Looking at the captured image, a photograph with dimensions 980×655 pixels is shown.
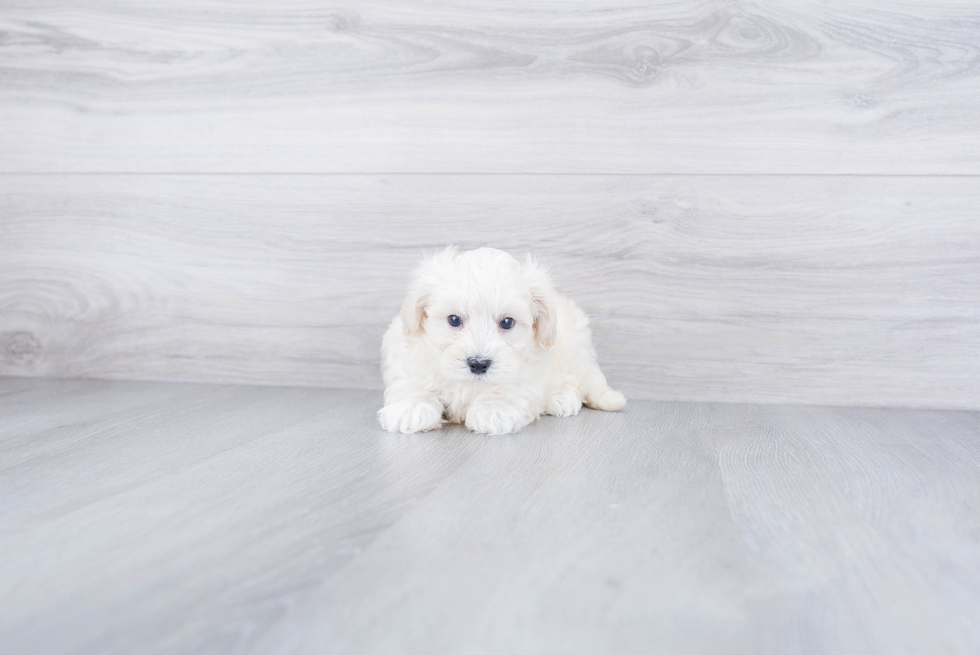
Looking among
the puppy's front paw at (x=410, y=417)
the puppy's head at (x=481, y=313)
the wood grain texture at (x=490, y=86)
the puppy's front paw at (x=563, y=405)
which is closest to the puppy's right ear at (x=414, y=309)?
the puppy's head at (x=481, y=313)

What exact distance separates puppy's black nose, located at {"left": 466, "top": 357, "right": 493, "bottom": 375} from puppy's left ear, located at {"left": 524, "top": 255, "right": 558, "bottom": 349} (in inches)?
5.6

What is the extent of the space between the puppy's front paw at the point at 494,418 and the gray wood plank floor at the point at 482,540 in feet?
0.10

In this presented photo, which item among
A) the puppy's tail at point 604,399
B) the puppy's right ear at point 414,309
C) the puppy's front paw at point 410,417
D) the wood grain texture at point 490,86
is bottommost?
the puppy's tail at point 604,399

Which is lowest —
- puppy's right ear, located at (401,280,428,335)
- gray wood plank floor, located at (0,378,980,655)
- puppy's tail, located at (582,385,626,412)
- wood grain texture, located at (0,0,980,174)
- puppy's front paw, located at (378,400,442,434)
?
puppy's tail, located at (582,385,626,412)

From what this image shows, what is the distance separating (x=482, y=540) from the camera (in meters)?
0.71

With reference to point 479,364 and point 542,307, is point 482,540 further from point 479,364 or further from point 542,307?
point 542,307

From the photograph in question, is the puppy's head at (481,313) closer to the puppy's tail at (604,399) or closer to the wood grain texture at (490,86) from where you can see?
the puppy's tail at (604,399)

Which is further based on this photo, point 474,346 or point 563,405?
point 563,405

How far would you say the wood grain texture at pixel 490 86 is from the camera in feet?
4.90

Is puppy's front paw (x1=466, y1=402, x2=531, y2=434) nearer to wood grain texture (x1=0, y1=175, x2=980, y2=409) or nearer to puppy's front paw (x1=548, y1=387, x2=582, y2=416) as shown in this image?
puppy's front paw (x1=548, y1=387, x2=582, y2=416)

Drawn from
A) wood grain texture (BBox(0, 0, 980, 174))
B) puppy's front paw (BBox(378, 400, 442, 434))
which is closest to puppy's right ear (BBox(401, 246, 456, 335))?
puppy's front paw (BBox(378, 400, 442, 434))

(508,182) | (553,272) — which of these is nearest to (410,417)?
(553,272)

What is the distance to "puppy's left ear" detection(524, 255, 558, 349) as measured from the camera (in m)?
1.25

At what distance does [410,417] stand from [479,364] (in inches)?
6.3
